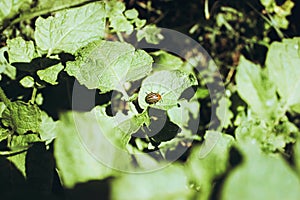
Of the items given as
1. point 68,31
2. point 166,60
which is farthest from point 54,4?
→ point 166,60

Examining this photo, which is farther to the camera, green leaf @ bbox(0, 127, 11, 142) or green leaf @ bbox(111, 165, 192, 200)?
green leaf @ bbox(0, 127, 11, 142)

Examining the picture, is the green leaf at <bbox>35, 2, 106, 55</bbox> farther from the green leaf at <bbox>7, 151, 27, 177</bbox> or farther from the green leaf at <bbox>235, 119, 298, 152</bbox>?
the green leaf at <bbox>235, 119, 298, 152</bbox>

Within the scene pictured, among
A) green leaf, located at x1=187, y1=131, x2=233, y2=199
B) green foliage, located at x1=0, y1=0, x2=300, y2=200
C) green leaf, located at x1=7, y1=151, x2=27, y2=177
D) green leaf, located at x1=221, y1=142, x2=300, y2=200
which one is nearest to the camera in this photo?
green leaf, located at x1=221, y1=142, x2=300, y2=200

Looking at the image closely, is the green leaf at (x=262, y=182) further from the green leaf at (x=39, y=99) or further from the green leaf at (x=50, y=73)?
the green leaf at (x=39, y=99)

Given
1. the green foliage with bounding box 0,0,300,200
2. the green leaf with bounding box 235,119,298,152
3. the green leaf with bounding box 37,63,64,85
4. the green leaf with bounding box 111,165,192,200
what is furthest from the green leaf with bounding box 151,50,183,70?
the green leaf with bounding box 111,165,192,200

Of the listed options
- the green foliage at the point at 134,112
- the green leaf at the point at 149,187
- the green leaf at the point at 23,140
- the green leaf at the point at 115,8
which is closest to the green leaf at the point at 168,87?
the green foliage at the point at 134,112

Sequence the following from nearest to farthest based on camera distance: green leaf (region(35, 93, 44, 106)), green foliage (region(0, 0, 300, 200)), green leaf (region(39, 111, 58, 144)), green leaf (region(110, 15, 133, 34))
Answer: green foliage (region(0, 0, 300, 200))
green leaf (region(39, 111, 58, 144))
green leaf (region(35, 93, 44, 106))
green leaf (region(110, 15, 133, 34))
